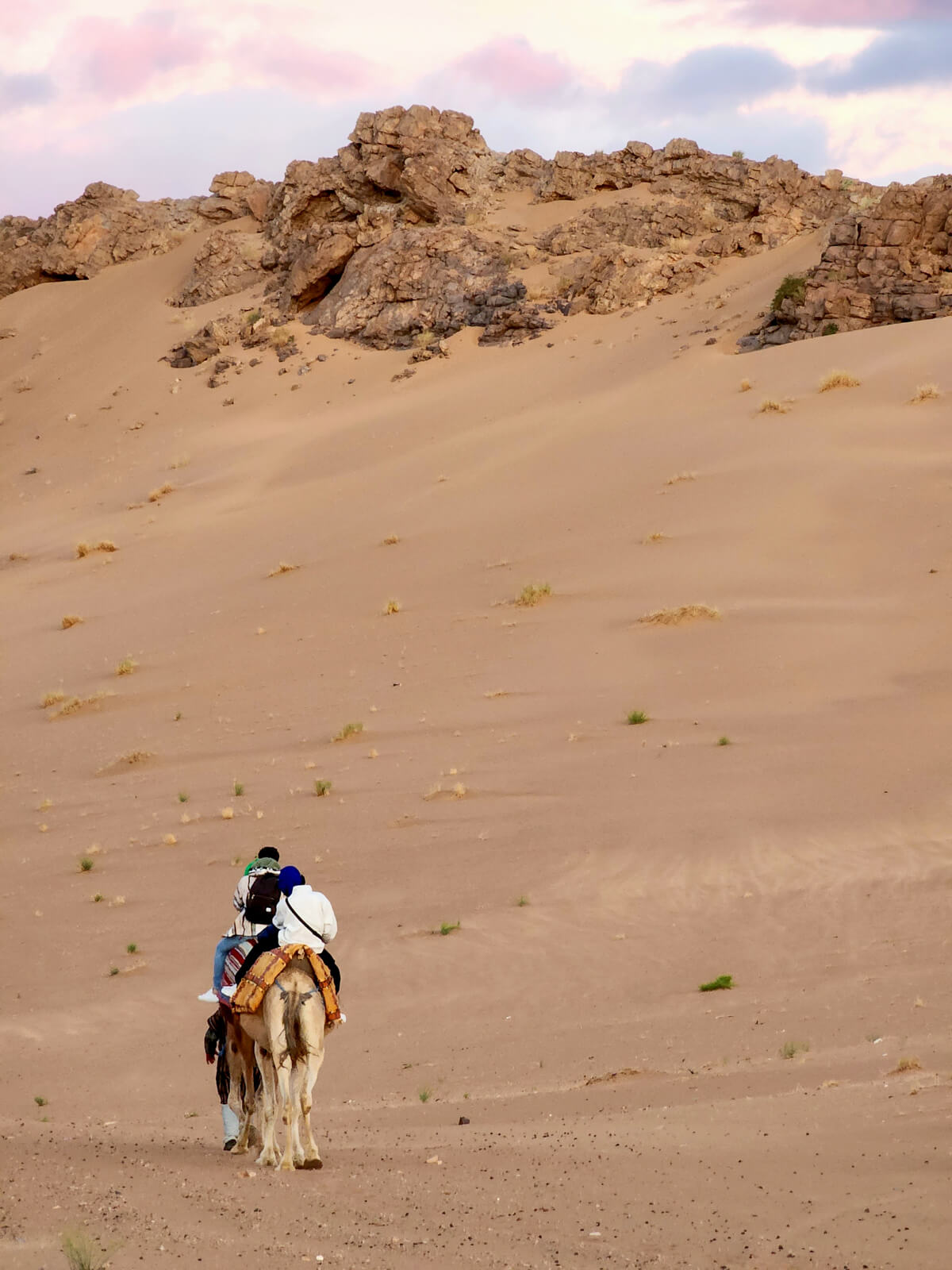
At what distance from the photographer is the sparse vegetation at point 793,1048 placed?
783 cm

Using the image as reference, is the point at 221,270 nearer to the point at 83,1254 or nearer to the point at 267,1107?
the point at 267,1107

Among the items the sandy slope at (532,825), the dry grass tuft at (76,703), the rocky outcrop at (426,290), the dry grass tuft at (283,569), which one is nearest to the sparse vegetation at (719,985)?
the sandy slope at (532,825)

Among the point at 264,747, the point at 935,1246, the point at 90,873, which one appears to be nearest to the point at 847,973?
the point at 935,1246

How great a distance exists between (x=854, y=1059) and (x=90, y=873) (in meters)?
8.26

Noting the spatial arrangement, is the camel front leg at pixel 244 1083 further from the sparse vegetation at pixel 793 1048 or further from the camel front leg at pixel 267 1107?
the sparse vegetation at pixel 793 1048

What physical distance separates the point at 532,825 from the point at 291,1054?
6.73 meters

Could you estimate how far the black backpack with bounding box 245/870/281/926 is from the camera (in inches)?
280

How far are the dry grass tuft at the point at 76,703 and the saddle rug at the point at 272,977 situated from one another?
13269 millimetres

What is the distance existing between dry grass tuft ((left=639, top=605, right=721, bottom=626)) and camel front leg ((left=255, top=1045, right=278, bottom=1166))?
12.5 metres

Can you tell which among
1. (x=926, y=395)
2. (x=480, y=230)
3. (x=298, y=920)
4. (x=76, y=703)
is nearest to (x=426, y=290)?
(x=480, y=230)

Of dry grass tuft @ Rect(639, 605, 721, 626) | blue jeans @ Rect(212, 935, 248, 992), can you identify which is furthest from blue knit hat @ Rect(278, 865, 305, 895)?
dry grass tuft @ Rect(639, 605, 721, 626)

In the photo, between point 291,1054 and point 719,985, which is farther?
point 719,985

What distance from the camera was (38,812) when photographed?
1566cm

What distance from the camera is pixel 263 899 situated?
23.4ft
